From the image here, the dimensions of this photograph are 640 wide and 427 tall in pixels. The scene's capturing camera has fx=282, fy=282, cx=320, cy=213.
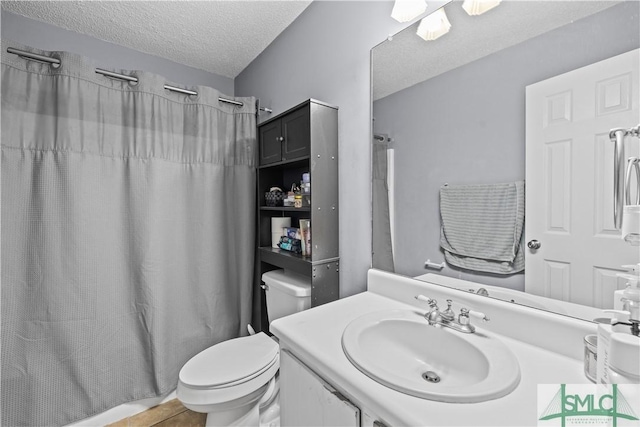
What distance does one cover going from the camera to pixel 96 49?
1.87m

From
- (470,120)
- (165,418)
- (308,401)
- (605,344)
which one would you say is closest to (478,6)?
(470,120)

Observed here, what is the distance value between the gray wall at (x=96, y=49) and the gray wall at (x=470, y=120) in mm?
1640

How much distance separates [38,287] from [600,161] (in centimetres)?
217

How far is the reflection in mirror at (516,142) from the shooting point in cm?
69

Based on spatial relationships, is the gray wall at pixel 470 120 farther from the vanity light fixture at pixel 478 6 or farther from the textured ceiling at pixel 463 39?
the vanity light fixture at pixel 478 6

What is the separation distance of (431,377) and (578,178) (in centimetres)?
66

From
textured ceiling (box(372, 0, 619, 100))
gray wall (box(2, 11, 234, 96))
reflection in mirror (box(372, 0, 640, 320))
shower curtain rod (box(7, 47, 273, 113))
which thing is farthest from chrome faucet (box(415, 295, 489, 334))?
gray wall (box(2, 11, 234, 96))

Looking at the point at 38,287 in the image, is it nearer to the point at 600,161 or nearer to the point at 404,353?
the point at 404,353

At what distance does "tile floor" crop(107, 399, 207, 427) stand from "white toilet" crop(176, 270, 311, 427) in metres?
0.26

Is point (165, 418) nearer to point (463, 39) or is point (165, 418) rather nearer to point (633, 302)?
point (633, 302)

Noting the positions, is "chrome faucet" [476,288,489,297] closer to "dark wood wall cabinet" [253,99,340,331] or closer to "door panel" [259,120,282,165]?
"dark wood wall cabinet" [253,99,340,331]

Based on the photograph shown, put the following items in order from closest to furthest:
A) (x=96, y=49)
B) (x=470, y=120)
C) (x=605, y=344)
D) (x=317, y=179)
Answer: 1. (x=605, y=344)
2. (x=470, y=120)
3. (x=317, y=179)
4. (x=96, y=49)

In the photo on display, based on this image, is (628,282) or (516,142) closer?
(628,282)

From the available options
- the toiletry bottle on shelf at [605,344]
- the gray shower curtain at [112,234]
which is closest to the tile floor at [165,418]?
the gray shower curtain at [112,234]
